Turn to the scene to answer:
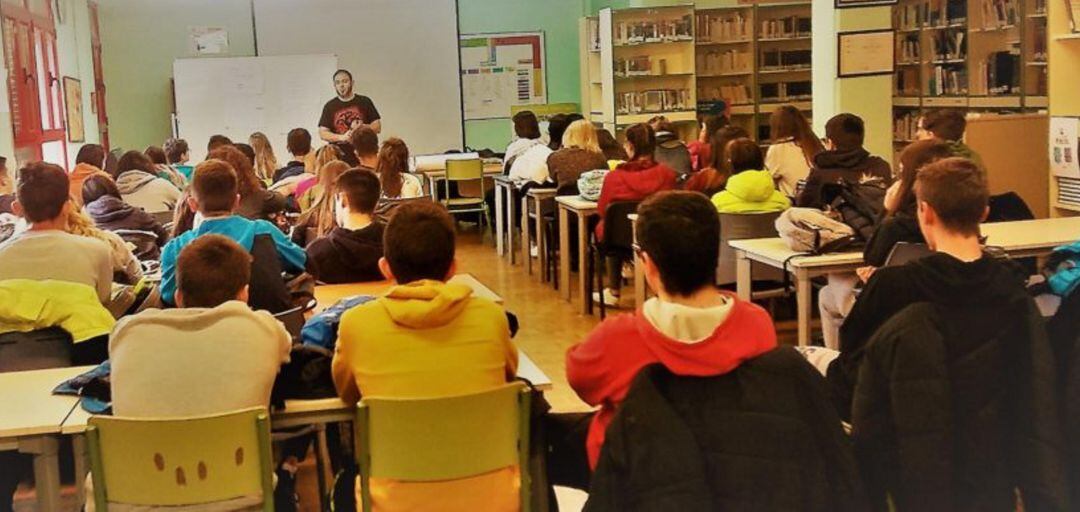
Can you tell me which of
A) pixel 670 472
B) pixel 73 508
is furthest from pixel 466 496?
pixel 73 508

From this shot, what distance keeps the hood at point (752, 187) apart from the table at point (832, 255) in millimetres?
654

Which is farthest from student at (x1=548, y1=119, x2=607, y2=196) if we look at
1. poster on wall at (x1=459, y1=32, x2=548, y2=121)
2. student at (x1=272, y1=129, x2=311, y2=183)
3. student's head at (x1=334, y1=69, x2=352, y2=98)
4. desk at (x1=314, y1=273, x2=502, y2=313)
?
poster on wall at (x1=459, y1=32, x2=548, y2=121)

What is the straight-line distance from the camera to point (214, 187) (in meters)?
4.32

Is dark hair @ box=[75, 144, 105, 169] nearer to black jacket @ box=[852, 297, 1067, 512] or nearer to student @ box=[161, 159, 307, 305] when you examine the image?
student @ box=[161, 159, 307, 305]

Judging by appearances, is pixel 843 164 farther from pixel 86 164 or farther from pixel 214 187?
pixel 86 164

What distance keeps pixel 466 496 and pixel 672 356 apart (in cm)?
75

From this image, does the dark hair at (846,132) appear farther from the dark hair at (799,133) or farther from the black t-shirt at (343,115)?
the black t-shirt at (343,115)

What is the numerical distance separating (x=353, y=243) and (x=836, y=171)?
278 cm

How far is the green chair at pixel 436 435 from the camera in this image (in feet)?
8.91

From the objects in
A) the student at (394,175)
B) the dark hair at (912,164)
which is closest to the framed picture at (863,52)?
the student at (394,175)

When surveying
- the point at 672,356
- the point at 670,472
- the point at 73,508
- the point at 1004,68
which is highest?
the point at 1004,68

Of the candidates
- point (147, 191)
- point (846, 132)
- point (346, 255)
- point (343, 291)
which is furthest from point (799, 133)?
point (147, 191)

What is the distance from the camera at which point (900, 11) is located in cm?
1163

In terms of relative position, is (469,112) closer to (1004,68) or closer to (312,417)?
(1004,68)
